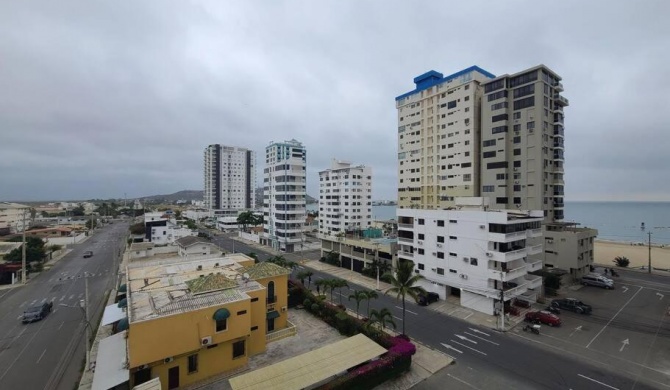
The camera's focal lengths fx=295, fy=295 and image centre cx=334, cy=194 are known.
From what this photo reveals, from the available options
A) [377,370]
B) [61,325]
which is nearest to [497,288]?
[377,370]

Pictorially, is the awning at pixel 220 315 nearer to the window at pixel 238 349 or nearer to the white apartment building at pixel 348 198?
the window at pixel 238 349

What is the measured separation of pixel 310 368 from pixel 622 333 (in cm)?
3539

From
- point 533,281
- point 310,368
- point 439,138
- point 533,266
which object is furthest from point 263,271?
point 439,138

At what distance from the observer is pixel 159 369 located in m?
21.9

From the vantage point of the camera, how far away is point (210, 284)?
27375 millimetres

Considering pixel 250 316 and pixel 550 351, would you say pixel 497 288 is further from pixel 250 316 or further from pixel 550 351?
pixel 250 316

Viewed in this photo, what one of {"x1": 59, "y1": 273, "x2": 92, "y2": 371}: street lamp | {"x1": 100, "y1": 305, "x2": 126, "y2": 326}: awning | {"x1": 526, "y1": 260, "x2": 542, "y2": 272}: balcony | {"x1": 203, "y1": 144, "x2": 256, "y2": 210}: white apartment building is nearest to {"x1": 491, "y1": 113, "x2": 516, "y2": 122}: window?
{"x1": 526, "y1": 260, "x2": 542, "y2": 272}: balcony

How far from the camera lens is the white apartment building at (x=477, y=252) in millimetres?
36969

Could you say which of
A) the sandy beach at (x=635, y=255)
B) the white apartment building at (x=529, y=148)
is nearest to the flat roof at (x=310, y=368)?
the white apartment building at (x=529, y=148)

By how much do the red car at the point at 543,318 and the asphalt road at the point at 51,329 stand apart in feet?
151

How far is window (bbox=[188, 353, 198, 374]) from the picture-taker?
76.6ft

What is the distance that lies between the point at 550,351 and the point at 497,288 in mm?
9754

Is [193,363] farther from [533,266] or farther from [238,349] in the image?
[533,266]

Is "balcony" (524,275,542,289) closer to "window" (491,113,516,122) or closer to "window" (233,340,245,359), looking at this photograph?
"window" (491,113,516,122)
